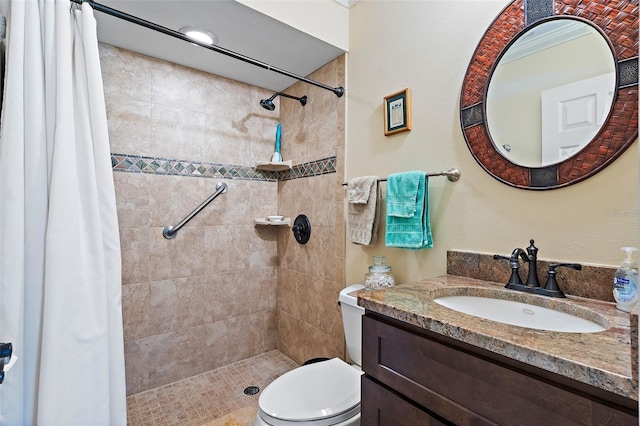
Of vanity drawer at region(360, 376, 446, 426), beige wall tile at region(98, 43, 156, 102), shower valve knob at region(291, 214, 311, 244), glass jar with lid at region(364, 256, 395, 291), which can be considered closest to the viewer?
vanity drawer at region(360, 376, 446, 426)

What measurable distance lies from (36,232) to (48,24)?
64 centimetres

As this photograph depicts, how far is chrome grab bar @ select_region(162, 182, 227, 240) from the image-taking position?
6.44ft

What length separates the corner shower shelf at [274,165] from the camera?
2.21 m

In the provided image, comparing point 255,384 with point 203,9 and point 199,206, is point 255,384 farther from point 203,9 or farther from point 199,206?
point 203,9

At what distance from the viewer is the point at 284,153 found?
2.38 meters

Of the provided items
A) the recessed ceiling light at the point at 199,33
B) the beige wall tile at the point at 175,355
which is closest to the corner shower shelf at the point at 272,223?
the beige wall tile at the point at 175,355

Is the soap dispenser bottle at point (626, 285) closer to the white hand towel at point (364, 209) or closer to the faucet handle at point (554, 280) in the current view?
the faucet handle at point (554, 280)

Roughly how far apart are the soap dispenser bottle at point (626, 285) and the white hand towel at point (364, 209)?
90 cm

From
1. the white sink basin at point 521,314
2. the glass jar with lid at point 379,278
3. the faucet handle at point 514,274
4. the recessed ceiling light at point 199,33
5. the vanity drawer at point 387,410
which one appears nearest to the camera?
the vanity drawer at point 387,410

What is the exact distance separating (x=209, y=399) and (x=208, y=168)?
1446mm

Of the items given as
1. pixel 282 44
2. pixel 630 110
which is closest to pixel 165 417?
pixel 282 44

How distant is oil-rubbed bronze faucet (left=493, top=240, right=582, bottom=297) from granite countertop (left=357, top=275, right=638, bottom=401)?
0.10 feet

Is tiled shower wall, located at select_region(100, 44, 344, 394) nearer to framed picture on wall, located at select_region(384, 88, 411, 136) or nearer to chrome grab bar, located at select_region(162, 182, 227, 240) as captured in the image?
chrome grab bar, located at select_region(162, 182, 227, 240)

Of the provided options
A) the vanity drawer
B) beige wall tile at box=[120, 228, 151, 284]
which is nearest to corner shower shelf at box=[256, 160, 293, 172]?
beige wall tile at box=[120, 228, 151, 284]
